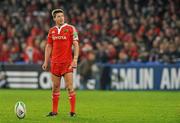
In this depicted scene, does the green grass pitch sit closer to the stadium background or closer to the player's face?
the stadium background

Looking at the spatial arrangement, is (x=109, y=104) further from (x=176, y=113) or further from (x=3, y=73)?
(x=3, y=73)

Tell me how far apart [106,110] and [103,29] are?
15359 millimetres

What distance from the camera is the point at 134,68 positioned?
95.0 ft

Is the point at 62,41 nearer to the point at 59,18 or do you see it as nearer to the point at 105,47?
the point at 59,18

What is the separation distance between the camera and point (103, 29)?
33.4m

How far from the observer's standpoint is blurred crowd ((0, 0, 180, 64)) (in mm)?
30547

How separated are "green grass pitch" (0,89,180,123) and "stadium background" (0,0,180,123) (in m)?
0.15

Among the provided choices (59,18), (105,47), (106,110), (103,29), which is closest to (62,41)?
(59,18)

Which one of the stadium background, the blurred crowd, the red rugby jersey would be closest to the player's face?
the red rugby jersey

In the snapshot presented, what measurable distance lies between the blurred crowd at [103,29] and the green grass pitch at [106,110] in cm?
598

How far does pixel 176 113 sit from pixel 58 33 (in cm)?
388

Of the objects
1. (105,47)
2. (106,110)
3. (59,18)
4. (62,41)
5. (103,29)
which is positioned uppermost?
(103,29)

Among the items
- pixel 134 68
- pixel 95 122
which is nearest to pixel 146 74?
pixel 134 68

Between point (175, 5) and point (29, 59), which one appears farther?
point (175, 5)
